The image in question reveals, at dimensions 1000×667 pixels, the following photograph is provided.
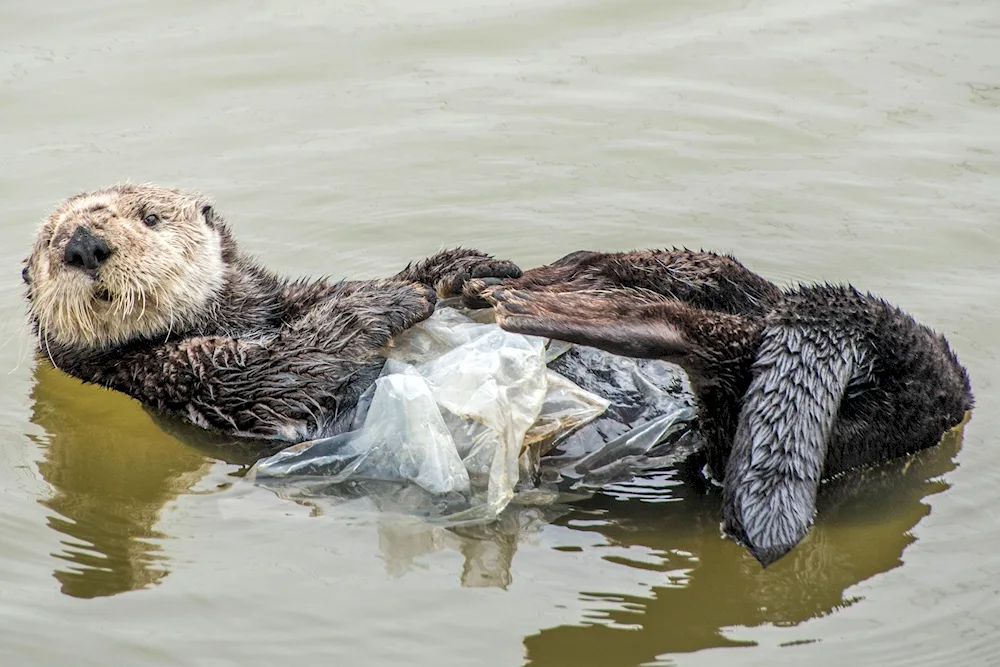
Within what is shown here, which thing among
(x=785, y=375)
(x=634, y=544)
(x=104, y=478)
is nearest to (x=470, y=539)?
(x=634, y=544)

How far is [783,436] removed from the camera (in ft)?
11.9

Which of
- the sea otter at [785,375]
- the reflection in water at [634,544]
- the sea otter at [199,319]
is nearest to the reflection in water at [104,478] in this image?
the reflection in water at [634,544]

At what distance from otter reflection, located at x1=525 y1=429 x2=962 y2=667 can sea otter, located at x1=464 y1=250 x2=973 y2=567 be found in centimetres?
17

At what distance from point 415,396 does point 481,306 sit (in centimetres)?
54

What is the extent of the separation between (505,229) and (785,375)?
8.33 ft

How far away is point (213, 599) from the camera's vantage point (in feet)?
12.5

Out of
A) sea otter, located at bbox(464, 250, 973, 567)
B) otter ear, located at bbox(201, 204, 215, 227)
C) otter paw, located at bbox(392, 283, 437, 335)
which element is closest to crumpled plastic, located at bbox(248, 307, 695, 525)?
otter paw, located at bbox(392, 283, 437, 335)

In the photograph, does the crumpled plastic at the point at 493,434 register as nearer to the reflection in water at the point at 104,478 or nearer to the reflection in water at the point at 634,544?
the reflection in water at the point at 634,544

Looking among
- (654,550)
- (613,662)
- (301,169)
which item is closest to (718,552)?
(654,550)

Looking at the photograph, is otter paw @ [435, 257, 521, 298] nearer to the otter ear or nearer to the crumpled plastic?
the crumpled plastic

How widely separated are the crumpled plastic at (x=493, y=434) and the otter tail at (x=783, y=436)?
0.47 metres

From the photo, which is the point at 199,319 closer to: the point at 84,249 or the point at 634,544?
the point at 84,249

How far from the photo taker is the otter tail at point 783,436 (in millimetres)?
3491

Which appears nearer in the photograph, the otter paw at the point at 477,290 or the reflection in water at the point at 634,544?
the reflection in water at the point at 634,544
